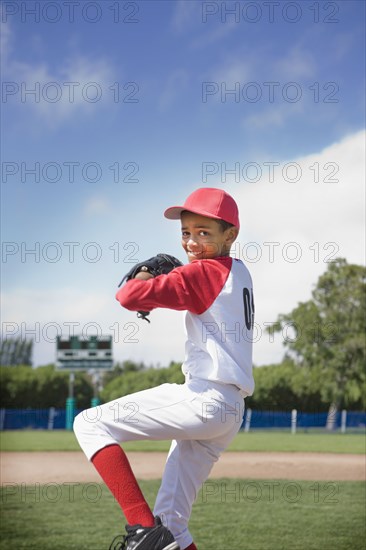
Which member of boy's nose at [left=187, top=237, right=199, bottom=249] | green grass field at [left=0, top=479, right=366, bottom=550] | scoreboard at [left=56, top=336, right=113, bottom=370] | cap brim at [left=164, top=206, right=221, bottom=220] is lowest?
green grass field at [left=0, top=479, right=366, bottom=550]

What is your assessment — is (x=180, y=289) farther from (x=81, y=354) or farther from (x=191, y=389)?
(x=81, y=354)

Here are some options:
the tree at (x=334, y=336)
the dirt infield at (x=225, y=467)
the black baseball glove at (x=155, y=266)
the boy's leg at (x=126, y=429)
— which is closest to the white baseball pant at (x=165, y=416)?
the boy's leg at (x=126, y=429)

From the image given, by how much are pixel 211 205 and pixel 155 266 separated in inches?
13.7

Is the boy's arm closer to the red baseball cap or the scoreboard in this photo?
the red baseball cap

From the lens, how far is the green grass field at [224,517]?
630 cm

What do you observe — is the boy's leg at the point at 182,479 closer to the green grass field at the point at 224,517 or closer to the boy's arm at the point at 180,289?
the boy's arm at the point at 180,289

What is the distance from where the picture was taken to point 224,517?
25.1ft

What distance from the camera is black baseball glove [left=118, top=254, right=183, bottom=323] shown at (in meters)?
2.67

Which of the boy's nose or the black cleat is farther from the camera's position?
the boy's nose

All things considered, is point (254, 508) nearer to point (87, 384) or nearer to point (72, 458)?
point (72, 458)

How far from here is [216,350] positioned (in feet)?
8.74

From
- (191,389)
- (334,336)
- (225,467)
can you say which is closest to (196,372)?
(191,389)

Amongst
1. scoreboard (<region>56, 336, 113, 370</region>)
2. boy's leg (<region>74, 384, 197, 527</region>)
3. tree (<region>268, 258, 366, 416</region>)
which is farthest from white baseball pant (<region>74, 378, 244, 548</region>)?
tree (<region>268, 258, 366, 416</region>)

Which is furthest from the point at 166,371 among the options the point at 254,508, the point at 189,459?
the point at 189,459
